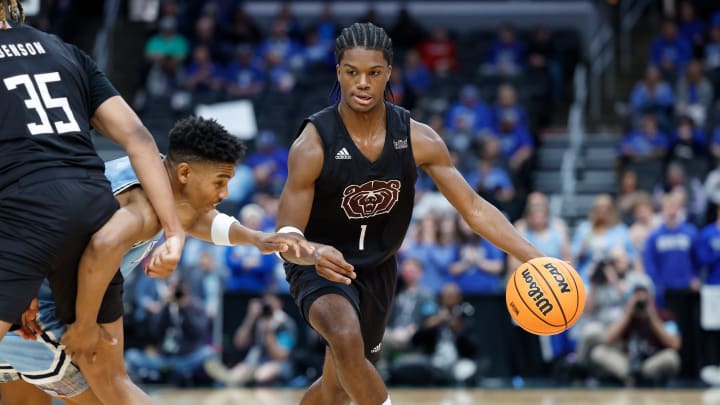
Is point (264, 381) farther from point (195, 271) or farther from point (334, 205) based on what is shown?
point (334, 205)

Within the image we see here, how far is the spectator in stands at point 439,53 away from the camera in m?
18.3

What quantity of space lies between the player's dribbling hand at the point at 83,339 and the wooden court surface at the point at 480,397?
5450 millimetres

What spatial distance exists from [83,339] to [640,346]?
26.5 ft

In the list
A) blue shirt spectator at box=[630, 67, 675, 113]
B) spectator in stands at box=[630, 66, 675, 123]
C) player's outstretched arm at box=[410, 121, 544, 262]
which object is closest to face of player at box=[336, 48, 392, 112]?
player's outstretched arm at box=[410, 121, 544, 262]

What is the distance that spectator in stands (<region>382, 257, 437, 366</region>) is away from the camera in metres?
12.0

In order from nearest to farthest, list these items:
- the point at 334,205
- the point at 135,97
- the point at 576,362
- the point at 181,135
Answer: the point at 181,135, the point at 334,205, the point at 576,362, the point at 135,97

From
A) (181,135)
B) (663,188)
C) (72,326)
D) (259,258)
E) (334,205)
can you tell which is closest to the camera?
(72,326)

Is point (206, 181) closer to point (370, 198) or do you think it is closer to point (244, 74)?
point (370, 198)

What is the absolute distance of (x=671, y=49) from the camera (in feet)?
57.6

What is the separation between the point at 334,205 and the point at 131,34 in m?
15.2

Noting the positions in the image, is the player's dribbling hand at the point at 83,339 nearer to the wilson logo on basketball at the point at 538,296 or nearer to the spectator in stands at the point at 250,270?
the wilson logo on basketball at the point at 538,296

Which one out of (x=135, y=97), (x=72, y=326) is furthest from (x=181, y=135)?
(x=135, y=97)

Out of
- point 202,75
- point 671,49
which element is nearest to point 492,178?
point 671,49

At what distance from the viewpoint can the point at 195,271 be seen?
12.5m
